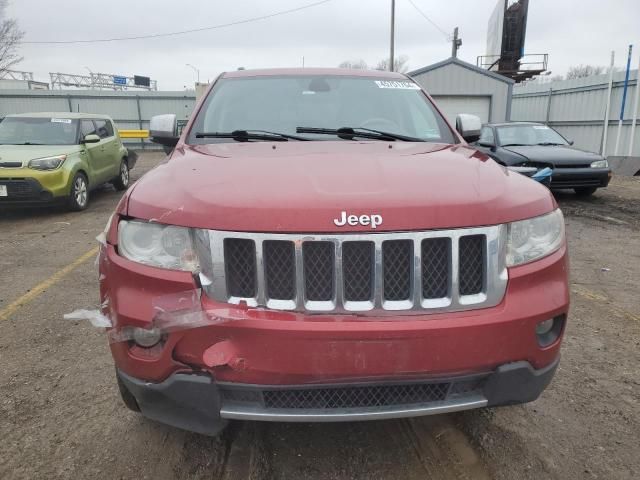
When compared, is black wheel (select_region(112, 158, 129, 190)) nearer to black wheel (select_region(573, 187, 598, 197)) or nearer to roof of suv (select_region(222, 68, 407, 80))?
roof of suv (select_region(222, 68, 407, 80))

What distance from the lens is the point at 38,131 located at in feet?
28.8

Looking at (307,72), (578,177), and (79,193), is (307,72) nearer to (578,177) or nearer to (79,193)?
(79,193)

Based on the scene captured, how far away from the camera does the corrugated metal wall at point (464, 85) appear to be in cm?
2034

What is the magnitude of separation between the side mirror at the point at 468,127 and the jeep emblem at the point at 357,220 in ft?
6.49

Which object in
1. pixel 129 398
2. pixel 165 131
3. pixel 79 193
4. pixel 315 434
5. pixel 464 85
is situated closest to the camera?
pixel 129 398

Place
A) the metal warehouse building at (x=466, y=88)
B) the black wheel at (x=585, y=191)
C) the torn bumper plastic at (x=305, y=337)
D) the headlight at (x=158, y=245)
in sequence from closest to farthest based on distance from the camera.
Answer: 1. the torn bumper plastic at (x=305, y=337)
2. the headlight at (x=158, y=245)
3. the black wheel at (x=585, y=191)
4. the metal warehouse building at (x=466, y=88)

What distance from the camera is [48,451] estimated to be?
2256 mm

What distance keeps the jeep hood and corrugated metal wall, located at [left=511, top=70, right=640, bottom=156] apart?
14.5m

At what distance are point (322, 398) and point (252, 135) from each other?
5.18ft

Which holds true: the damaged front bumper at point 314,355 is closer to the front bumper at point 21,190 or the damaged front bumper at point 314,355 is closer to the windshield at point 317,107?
the windshield at point 317,107

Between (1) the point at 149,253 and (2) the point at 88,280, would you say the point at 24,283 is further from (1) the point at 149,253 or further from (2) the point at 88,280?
(1) the point at 149,253

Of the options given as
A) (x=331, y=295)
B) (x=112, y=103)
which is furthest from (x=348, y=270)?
(x=112, y=103)

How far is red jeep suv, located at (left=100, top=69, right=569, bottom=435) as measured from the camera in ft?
5.53

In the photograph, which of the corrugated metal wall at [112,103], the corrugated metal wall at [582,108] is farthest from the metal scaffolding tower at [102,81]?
the corrugated metal wall at [582,108]
